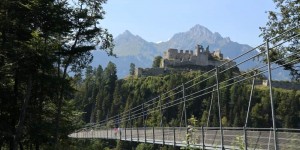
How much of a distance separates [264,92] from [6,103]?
3763 inches

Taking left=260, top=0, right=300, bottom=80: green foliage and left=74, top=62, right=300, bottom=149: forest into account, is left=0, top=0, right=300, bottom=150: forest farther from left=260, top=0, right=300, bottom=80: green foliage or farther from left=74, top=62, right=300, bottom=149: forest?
left=74, top=62, right=300, bottom=149: forest

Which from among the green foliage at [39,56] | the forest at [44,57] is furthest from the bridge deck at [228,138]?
the green foliage at [39,56]

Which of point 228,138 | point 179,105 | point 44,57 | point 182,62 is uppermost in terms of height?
point 182,62

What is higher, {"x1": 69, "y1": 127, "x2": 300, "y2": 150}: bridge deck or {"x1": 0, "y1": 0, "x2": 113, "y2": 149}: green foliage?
{"x1": 0, "y1": 0, "x2": 113, "y2": 149}: green foliage

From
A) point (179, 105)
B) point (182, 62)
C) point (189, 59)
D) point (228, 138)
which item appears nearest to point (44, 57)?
point (228, 138)

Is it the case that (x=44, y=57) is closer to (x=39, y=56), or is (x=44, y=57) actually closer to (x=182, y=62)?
(x=39, y=56)

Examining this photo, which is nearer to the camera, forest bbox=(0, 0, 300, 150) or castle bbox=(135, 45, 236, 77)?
Result: forest bbox=(0, 0, 300, 150)

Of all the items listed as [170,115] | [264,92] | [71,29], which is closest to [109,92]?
[170,115]

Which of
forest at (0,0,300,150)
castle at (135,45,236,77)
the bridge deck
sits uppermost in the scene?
castle at (135,45,236,77)

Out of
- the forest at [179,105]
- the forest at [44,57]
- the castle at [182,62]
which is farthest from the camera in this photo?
the castle at [182,62]

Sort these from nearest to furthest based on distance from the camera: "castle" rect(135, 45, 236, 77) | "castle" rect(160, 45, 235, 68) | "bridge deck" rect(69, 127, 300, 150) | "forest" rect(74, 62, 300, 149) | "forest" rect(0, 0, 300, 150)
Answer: "bridge deck" rect(69, 127, 300, 150) → "forest" rect(0, 0, 300, 150) → "forest" rect(74, 62, 300, 149) → "castle" rect(135, 45, 236, 77) → "castle" rect(160, 45, 235, 68)

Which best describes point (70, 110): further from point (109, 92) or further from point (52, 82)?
point (109, 92)

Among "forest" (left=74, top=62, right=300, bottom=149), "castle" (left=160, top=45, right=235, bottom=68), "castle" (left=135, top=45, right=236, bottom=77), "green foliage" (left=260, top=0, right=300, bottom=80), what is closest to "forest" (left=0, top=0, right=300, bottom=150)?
"green foliage" (left=260, top=0, right=300, bottom=80)

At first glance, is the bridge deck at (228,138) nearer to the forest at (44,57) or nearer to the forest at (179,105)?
the forest at (44,57)
